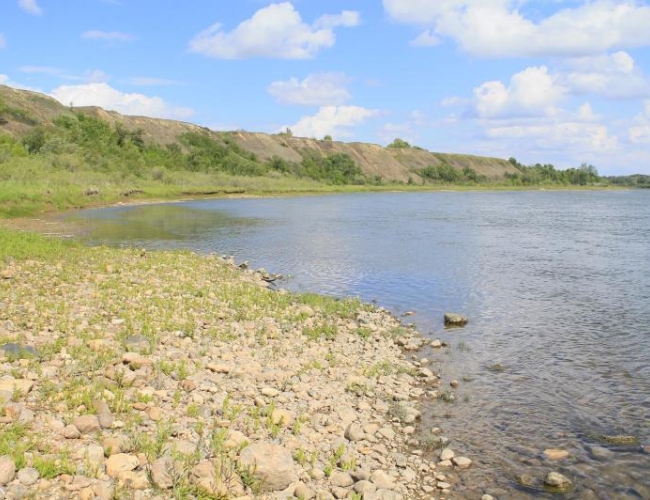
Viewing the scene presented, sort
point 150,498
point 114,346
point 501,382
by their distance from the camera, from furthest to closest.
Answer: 1. point 501,382
2. point 114,346
3. point 150,498

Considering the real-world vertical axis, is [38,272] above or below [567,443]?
above

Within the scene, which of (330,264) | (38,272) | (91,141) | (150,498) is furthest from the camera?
(91,141)

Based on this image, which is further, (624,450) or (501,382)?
(501,382)

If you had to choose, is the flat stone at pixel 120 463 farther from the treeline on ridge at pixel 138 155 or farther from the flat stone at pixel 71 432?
the treeline on ridge at pixel 138 155

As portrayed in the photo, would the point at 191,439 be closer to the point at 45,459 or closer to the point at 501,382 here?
the point at 45,459

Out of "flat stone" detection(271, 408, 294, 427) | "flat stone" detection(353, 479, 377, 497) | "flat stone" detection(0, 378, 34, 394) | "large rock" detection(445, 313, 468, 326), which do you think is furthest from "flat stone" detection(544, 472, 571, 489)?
"large rock" detection(445, 313, 468, 326)

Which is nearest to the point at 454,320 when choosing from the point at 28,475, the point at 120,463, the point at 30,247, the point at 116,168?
the point at 120,463

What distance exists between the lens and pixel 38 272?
17.8 m

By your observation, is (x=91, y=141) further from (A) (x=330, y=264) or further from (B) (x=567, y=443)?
(B) (x=567, y=443)


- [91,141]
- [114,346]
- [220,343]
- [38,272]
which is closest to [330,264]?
[38,272]

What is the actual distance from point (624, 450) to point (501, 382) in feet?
10.5

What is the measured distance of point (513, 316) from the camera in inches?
708

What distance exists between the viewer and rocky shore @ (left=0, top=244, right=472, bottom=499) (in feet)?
22.4

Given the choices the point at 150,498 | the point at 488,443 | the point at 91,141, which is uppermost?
the point at 91,141
